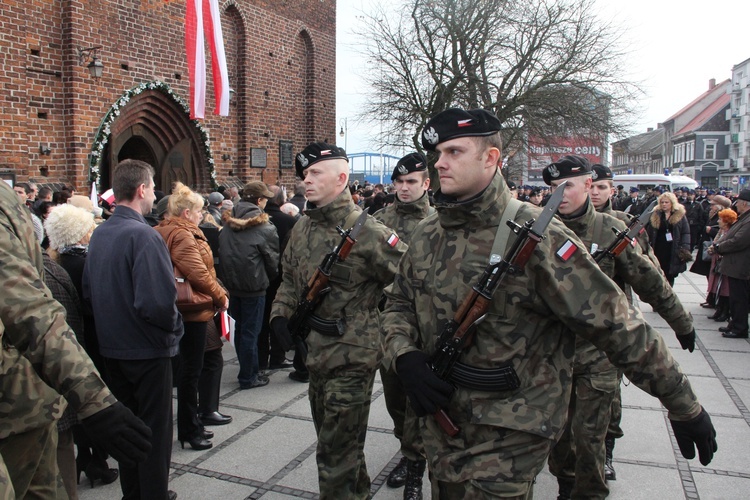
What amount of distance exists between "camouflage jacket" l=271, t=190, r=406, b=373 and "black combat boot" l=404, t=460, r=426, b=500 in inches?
30.3

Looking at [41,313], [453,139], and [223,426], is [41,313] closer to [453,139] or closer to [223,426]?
[453,139]

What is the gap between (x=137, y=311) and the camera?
3.42 m

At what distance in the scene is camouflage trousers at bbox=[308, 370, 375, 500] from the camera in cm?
332

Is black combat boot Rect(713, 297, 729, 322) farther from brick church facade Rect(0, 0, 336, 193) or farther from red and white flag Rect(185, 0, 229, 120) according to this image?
brick church facade Rect(0, 0, 336, 193)

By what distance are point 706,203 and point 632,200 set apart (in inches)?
105

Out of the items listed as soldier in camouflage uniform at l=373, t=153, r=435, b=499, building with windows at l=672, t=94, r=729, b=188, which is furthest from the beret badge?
building with windows at l=672, t=94, r=729, b=188

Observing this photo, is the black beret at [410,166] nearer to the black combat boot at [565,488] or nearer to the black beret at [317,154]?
the black beret at [317,154]

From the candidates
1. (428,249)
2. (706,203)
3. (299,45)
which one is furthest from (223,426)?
(706,203)

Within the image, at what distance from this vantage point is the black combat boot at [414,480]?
3.74 m

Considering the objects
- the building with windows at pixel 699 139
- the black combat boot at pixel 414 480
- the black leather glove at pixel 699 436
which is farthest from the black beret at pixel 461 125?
the building with windows at pixel 699 139

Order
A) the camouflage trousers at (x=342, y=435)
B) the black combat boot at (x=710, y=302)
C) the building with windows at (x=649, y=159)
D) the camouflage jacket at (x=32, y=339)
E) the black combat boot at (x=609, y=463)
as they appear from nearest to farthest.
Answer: the camouflage jacket at (x=32, y=339)
the camouflage trousers at (x=342, y=435)
the black combat boot at (x=609, y=463)
the black combat boot at (x=710, y=302)
the building with windows at (x=649, y=159)

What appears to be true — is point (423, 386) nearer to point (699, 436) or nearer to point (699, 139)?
point (699, 436)

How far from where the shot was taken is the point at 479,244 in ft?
7.87

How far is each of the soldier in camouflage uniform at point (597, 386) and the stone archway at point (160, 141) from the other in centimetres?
990
